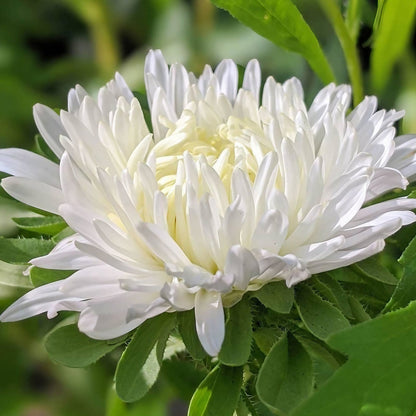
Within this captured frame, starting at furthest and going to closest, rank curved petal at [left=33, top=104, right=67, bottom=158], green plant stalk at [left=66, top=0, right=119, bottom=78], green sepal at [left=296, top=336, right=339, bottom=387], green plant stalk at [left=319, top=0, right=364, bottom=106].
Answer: green plant stalk at [left=66, top=0, right=119, bottom=78]
green plant stalk at [left=319, top=0, right=364, bottom=106]
curved petal at [left=33, top=104, right=67, bottom=158]
green sepal at [left=296, top=336, right=339, bottom=387]

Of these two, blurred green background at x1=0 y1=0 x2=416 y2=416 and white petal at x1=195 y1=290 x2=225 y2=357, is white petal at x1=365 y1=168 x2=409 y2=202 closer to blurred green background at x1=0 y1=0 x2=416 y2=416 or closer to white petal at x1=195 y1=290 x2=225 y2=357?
white petal at x1=195 y1=290 x2=225 y2=357

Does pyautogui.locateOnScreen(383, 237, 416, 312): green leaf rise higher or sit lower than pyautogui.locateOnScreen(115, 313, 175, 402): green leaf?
higher

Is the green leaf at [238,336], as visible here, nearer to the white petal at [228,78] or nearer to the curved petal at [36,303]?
the curved petal at [36,303]

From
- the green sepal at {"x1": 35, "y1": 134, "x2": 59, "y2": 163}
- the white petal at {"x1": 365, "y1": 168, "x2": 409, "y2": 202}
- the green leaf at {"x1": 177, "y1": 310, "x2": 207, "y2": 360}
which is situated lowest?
the green sepal at {"x1": 35, "y1": 134, "x2": 59, "y2": 163}

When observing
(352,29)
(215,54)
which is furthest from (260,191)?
(215,54)

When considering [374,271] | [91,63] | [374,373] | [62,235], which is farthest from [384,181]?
[91,63]

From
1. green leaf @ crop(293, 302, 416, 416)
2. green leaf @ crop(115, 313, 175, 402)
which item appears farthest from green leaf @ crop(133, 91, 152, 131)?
green leaf @ crop(293, 302, 416, 416)

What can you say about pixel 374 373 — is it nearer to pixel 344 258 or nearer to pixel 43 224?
pixel 344 258

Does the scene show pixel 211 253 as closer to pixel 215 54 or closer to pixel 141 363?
pixel 141 363
